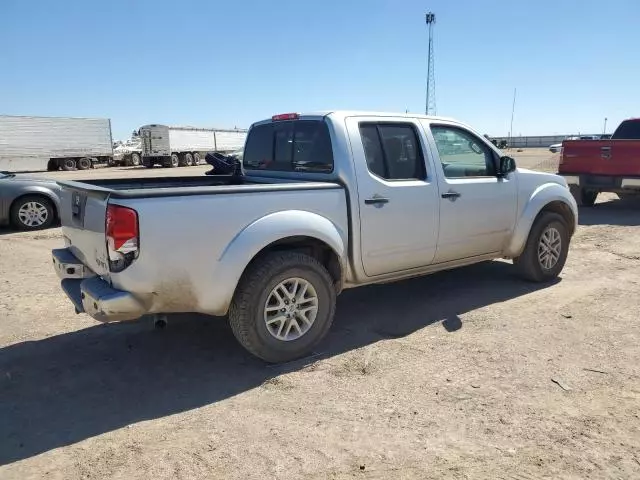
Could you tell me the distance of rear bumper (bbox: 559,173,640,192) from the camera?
10320mm

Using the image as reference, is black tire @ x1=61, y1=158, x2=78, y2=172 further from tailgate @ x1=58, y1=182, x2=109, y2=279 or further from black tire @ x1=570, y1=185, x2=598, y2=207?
tailgate @ x1=58, y1=182, x2=109, y2=279

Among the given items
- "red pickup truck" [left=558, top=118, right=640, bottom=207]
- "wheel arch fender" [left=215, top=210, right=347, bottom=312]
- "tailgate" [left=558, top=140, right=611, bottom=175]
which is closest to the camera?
"wheel arch fender" [left=215, top=210, right=347, bottom=312]

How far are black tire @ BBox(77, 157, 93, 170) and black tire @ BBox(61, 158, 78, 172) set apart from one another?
34 centimetres

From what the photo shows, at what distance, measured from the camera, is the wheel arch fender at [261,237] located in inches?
139

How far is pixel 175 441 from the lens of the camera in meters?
2.97

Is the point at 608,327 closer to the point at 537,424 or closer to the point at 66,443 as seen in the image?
the point at 537,424

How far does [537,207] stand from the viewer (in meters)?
5.60

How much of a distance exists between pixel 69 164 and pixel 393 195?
38173 millimetres

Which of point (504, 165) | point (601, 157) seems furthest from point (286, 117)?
point (601, 157)

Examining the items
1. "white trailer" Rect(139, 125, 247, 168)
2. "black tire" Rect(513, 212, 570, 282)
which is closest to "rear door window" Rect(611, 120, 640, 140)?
"black tire" Rect(513, 212, 570, 282)

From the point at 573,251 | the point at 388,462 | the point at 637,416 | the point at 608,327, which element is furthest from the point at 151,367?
the point at 573,251

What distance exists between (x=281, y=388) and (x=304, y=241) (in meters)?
1.13

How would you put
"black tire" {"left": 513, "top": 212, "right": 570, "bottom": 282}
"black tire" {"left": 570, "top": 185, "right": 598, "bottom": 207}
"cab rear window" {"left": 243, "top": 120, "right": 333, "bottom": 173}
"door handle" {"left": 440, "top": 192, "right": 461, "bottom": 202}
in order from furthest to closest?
"black tire" {"left": 570, "top": 185, "right": 598, "bottom": 207}, "black tire" {"left": 513, "top": 212, "right": 570, "bottom": 282}, "door handle" {"left": 440, "top": 192, "right": 461, "bottom": 202}, "cab rear window" {"left": 243, "top": 120, "right": 333, "bottom": 173}

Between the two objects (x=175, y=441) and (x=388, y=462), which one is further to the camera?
(x=175, y=441)
